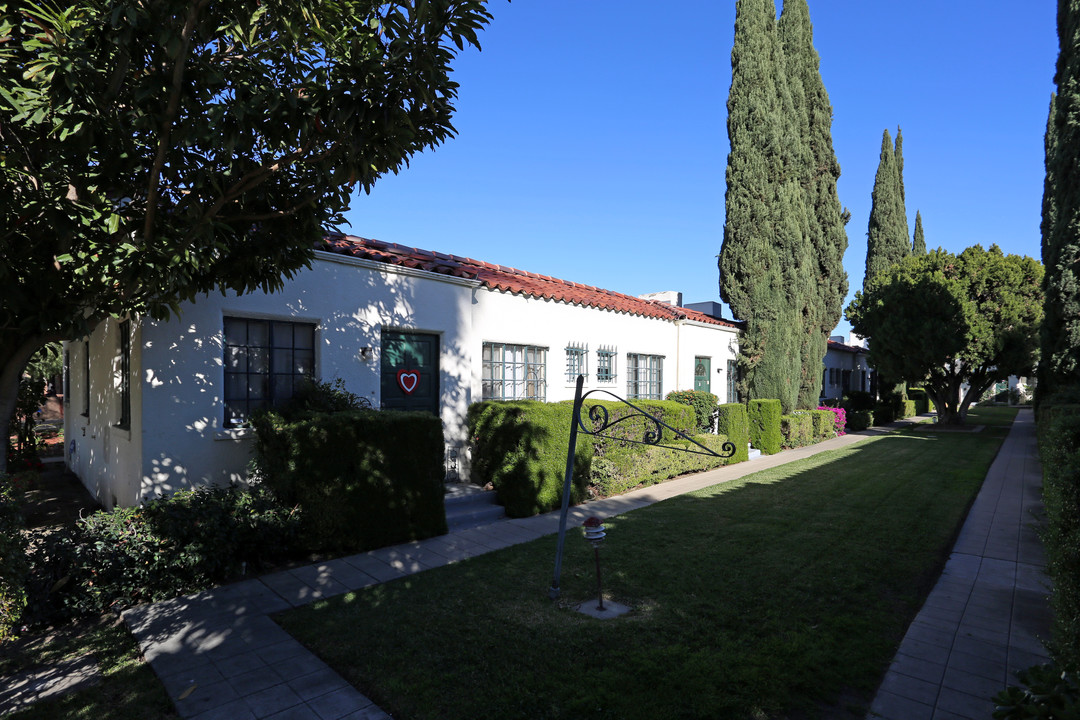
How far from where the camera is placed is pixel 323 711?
361 cm

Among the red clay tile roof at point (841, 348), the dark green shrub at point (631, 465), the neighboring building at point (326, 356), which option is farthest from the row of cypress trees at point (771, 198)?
the red clay tile roof at point (841, 348)

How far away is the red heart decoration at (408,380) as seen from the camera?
8.98 metres

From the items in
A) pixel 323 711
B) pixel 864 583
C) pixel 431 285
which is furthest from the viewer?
pixel 431 285

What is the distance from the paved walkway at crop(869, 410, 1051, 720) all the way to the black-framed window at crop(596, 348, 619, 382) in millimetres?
7168

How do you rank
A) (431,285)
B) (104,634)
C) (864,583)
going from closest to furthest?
1. (104,634)
2. (864,583)
3. (431,285)

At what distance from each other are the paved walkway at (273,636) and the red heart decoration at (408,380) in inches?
102

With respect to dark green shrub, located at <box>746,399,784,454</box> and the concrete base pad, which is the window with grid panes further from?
dark green shrub, located at <box>746,399,784,454</box>

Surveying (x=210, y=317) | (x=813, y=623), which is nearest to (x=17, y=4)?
(x=210, y=317)

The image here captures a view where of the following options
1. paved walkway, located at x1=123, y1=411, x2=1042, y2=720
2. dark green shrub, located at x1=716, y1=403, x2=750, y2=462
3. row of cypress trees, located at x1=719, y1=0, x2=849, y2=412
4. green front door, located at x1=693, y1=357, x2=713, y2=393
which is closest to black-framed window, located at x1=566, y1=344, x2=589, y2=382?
dark green shrub, located at x1=716, y1=403, x2=750, y2=462

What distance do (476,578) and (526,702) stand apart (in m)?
2.30

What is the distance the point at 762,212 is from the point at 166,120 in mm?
16272

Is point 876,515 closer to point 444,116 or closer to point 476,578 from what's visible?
point 476,578

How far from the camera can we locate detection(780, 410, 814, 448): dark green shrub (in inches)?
692

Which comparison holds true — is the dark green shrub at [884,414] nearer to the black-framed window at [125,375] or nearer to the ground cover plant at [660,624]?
the ground cover plant at [660,624]
